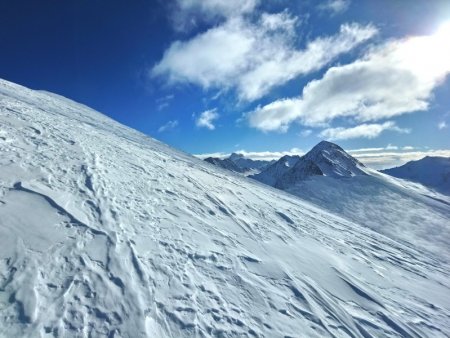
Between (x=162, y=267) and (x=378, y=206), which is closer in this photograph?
(x=162, y=267)

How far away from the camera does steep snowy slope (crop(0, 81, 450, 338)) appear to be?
4715mm

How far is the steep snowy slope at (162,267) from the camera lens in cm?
471

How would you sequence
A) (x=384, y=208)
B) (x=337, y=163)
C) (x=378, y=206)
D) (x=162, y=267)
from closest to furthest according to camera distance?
1. (x=162, y=267)
2. (x=384, y=208)
3. (x=378, y=206)
4. (x=337, y=163)

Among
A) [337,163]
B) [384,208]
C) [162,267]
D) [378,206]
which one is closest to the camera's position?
[162,267]

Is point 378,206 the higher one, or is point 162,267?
point 378,206

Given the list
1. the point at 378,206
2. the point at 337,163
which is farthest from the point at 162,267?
the point at 337,163

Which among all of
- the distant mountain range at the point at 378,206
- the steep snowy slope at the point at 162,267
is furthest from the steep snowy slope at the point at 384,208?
the steep snowy slope at the point at 162,267

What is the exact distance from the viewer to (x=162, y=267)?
20.1ft

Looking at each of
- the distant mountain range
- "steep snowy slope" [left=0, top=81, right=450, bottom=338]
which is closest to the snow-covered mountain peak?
the distant mountain range

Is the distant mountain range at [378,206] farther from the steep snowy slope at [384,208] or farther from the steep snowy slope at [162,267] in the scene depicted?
the steep snowy slope at [162,267]

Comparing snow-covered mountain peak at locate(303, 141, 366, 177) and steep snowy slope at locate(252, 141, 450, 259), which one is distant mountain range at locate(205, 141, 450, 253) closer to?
steep snowy slope at locate(252, 141, 450, 259)

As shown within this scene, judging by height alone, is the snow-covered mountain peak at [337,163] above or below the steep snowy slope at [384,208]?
above

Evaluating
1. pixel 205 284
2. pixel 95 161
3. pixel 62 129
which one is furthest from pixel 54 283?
pixel 62 129

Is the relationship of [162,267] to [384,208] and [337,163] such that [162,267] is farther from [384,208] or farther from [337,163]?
[337,163]
